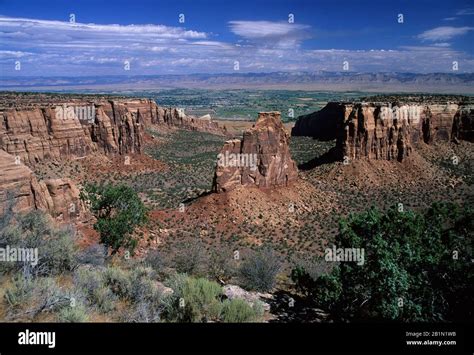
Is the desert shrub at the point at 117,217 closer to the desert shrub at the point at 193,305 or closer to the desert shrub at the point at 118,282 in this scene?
the desert shrub at the point at 118,282

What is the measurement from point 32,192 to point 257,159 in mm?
20916

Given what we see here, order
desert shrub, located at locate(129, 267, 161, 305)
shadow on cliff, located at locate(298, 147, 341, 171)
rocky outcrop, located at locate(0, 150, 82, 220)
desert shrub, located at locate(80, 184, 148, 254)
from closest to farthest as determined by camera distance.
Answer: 1. desert shrub, located at locate(129, 267, 161, 305)
2. rocky outcrop, located at locate(0, 150, 82, 220)
3. desert shrub, located at locate(80, 184, 148, 254)
4. shadow on cliff, located at locate(298, 147, 341, 171)

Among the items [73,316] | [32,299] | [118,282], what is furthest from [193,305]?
[32,299]

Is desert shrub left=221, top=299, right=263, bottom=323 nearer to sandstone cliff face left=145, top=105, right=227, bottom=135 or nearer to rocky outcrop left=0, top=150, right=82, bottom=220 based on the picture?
rocky outcrop left=0, top=150, right=82, bottom=220

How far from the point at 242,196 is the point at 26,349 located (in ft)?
95.0

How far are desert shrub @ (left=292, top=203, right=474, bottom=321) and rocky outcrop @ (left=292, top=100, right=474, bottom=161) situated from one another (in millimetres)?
36651

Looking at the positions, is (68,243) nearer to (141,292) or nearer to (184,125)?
(141,292)

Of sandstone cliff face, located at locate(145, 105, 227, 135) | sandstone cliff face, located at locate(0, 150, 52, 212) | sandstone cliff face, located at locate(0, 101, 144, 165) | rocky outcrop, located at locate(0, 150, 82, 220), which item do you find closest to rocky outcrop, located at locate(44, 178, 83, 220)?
rocky outcrop, located at locate(0, 150, 82, 220)

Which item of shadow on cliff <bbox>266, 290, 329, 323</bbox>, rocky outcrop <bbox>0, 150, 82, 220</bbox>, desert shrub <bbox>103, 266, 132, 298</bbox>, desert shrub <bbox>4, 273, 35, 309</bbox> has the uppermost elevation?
rocky outcrop <bbox>0, 150, 82, 220</bbox>

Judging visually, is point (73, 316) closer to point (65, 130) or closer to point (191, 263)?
point (191, 263)

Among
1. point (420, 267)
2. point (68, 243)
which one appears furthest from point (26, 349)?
point (420, 267)

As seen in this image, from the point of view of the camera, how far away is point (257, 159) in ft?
121

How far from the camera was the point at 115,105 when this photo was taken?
6175 centimetres

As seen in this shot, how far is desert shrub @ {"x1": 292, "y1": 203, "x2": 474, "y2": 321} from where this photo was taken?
38.1 feet
